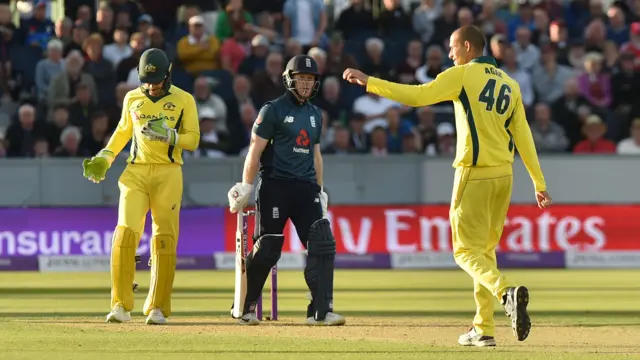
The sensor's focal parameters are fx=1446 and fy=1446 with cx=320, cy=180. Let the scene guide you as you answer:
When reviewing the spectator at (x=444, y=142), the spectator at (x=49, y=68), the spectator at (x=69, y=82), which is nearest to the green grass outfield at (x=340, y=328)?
the spectator at (x=444, y=142)

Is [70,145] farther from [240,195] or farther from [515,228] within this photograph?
[240,195]

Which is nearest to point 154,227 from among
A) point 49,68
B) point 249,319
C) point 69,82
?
point 249,319

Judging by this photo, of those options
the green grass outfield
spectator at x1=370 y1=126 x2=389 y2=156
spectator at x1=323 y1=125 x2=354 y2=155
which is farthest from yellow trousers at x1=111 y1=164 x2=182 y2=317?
spectator at x1=370 y1=126 x2=389 y2=156

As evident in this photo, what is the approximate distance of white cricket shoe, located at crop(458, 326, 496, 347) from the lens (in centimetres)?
1146

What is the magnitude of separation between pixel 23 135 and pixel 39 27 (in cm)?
322

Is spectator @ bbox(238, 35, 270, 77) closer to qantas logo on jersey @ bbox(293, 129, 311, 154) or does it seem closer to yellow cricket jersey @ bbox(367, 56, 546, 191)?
qantas logo on jersey @ bbox(293, 129, 311, 154)

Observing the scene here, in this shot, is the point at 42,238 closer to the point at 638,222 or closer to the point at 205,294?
the point at 205,294

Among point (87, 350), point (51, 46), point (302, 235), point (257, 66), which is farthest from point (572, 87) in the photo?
point (87, 350)

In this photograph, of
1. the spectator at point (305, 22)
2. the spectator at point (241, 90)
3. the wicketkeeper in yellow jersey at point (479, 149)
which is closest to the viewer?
the wicketkeeper in yellow jersey at point (479, 149)

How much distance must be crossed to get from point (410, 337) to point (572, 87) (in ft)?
45.5

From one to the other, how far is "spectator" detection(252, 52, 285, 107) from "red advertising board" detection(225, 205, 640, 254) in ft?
10.4

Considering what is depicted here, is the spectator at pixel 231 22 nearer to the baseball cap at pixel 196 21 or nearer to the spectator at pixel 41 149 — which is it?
the baseball cap at pixel 196 21

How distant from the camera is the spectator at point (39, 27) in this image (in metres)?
25.8

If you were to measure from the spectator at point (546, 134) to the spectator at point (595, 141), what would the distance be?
36 centimetres
